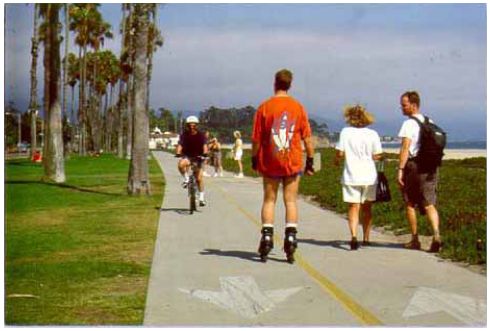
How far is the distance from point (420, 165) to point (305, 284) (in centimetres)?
217

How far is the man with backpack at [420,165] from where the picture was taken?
8148 millimetres

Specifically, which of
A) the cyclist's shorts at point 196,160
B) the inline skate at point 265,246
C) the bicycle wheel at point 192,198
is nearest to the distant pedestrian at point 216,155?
the cyclist's shorts at point 196,160

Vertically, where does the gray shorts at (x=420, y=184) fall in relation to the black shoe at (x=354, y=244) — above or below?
above

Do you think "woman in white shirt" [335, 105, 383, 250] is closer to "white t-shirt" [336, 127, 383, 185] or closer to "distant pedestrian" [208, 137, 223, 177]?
"white t-shirt" [336, 127, 383, 185]

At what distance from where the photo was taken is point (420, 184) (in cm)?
849

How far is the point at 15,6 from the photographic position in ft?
21.4

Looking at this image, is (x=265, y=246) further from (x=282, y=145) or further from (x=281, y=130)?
(x=281, y=130)

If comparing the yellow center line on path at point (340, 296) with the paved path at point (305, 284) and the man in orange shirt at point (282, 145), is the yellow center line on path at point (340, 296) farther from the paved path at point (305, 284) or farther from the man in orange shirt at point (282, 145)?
the man in orange shirt at point (282, 145)

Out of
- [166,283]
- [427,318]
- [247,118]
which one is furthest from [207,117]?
[427,318]

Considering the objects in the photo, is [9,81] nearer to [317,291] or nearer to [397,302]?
[317,291]

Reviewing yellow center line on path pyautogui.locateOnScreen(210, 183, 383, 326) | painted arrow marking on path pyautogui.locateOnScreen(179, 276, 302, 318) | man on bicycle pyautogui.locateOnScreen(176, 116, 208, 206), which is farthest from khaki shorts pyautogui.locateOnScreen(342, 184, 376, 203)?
man on bicycle pyautogui.locateOnScreen(176, 116, 208, 206)

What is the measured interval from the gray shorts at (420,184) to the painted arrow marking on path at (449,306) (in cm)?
209

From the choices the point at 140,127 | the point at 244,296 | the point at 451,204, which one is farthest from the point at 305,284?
the point at 140,127

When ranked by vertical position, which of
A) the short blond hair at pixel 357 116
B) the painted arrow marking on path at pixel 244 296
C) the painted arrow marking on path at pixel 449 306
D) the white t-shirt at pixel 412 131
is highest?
the short blond hair at pixel 357 116
